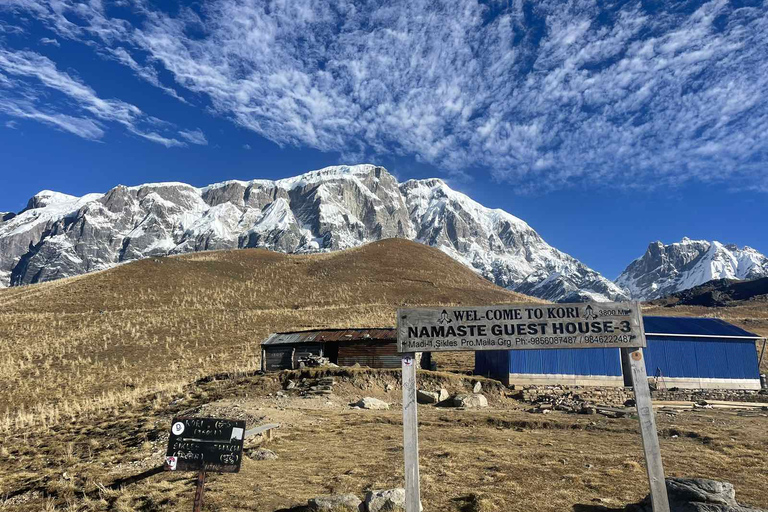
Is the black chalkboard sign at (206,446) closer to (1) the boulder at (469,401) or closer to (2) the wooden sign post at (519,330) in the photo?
(2) the wooden sign post at (519,330)

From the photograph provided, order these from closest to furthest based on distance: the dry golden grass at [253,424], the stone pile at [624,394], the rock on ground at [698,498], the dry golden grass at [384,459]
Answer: the rock on ground at [698,498], the dry golden grass at [384,459], the dry golden grass at [253,424], the stone pile at [624,394]

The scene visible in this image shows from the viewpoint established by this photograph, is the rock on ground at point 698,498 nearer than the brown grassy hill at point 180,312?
Yes

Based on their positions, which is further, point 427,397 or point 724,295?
point 724,295

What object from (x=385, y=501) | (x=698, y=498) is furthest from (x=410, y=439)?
(x=698, y=498)

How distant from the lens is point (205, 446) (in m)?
8.70

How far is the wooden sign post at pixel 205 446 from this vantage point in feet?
28.3

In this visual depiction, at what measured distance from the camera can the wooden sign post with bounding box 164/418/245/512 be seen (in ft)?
28.3

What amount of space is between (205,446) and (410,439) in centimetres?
383

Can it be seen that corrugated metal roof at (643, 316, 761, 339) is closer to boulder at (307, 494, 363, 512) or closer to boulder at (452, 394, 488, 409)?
boulder at (452, 394, 488, 409)

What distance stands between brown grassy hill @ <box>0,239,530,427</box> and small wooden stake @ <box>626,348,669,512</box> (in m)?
26.3

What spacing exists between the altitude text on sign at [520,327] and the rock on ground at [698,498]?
101 inches

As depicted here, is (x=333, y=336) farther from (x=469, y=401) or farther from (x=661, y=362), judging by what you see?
(x=661, y=362)

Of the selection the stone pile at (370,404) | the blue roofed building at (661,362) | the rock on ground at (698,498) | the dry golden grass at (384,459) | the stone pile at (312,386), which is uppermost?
the blue roofed building at (661,362)

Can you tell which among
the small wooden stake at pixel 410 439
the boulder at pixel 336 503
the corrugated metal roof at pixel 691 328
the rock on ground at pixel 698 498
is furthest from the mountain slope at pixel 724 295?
the boulder at pixel 336 503
